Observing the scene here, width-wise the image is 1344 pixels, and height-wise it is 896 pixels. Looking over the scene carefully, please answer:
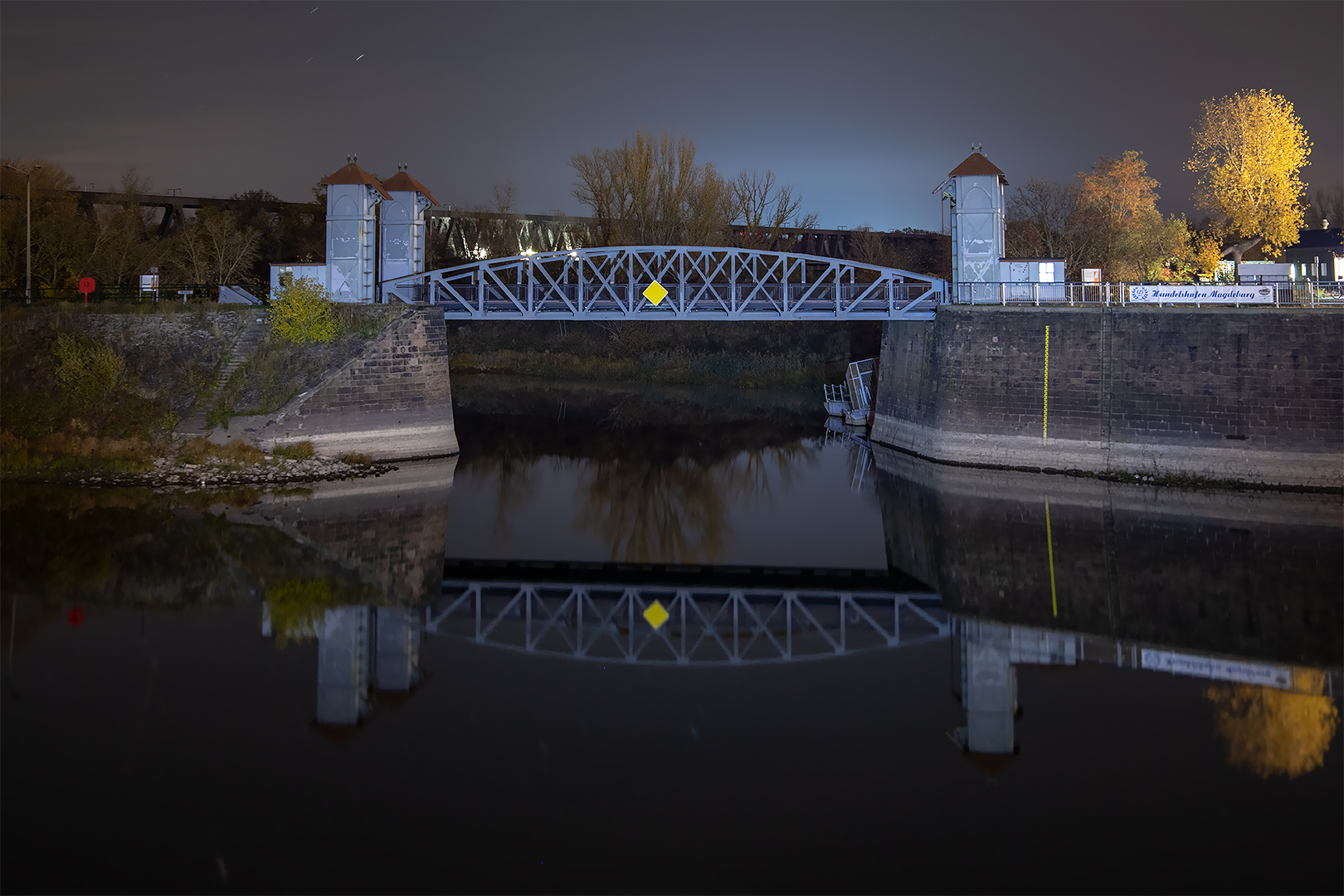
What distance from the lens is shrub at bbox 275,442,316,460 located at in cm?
2569

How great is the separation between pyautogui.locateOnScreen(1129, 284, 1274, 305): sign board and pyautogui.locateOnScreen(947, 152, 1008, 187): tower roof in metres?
5.68

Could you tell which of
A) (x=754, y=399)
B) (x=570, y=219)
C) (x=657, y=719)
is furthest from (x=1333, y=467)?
(x=570, y=219)

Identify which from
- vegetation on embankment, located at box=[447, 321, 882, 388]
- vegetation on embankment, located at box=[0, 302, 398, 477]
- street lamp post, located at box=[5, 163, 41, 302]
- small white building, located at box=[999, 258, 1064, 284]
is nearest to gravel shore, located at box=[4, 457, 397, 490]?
vegetation on embankment, located at box=[0, 302, 398, 477]

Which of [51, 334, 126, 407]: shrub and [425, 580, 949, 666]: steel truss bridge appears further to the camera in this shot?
[51, 334, 126, 407]: shrub

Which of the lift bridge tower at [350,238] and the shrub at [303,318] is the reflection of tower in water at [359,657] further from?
the lift bridge tower at [350,238]

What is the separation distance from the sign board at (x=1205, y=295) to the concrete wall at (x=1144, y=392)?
14.8 inches

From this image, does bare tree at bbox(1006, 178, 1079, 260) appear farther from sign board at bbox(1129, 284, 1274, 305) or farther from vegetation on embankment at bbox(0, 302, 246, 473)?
vegetation on embankment at bbox(0, 302, 246, 473)

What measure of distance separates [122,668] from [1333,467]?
24965 millimetres

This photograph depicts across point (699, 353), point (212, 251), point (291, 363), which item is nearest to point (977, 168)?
point (291, 363)

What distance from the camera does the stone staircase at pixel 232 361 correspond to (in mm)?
25859

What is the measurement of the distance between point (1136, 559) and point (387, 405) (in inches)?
804

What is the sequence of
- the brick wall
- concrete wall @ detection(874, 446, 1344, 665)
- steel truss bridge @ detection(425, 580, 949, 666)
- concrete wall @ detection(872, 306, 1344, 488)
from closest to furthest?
steel truss bridge @ detection(425, 580, 949, 666) → concrete wall @ detection(874, 446, 1344, 665) → concrete wall @ detection(872, 306, 1344, 488) → the brick wall

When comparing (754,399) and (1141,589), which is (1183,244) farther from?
(1141,589)

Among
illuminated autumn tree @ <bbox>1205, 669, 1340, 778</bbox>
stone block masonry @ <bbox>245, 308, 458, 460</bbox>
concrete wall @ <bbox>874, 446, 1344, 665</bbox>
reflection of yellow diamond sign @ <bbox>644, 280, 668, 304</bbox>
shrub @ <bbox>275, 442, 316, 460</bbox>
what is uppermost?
reflection of yellow diamond sign @ <bbox>644, 280, 668, 304</bbox>
